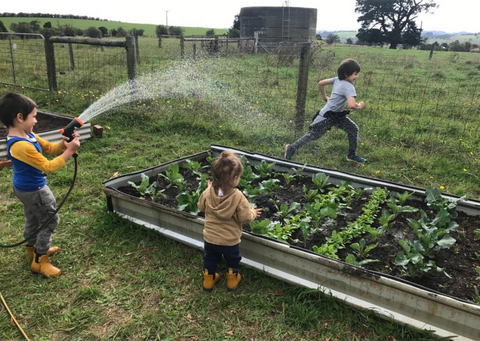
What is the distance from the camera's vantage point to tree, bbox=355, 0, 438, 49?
59.3 m

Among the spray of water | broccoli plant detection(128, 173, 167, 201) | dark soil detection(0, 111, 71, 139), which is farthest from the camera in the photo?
the spray of water

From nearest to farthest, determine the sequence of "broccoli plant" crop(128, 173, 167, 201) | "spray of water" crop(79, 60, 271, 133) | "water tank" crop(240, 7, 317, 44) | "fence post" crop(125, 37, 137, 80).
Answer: "broccoli plant" crop(128, 173, 167, 201) < "fence post" crop(125, 37, 137, 80) < "spray of water" crop(79, 60, 271, 133) < "water tank" crop(240, 7, 317, 44)

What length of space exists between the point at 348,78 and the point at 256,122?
240cm

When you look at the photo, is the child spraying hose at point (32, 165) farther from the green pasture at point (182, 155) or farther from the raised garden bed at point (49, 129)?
the raised garden bed at point (49, 129)

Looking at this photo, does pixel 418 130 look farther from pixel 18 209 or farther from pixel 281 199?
pixel 18 209

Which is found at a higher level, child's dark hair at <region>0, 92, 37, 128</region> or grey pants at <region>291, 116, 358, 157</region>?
child's dark hair at <region>0, 92, 37, 128</region>

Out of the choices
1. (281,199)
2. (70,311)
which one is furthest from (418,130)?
(70,311)

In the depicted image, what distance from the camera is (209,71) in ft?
32.6

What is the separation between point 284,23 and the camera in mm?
26562

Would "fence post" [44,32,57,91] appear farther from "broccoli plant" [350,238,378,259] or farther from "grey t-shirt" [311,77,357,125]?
"broccoli plant" [350,238,378,259]

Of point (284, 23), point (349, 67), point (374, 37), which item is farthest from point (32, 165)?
point (374, 37)

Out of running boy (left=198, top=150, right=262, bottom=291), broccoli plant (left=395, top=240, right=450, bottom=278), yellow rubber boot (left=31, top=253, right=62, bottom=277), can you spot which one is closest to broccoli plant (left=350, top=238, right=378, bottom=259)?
broccoli plant (left=395, top=240, right=450, bottom=278)

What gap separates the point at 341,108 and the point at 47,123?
16.7 feet

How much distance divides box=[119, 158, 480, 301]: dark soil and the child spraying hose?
1.08 metres
